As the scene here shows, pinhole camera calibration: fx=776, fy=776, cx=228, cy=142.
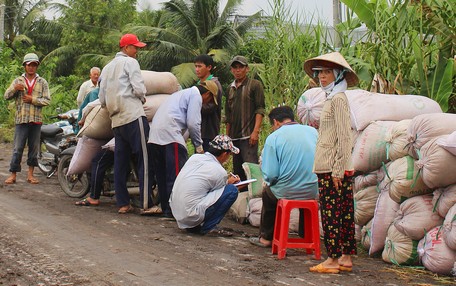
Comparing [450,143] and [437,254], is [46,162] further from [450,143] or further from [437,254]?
[450,143]

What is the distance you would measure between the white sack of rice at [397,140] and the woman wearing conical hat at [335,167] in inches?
27.3

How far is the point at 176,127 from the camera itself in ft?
28.3

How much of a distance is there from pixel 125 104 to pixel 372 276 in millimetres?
3980

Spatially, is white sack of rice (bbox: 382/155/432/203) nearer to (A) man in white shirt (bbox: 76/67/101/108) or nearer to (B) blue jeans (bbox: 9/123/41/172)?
(A) man in white shirt (bbox: 76/67/101/108)

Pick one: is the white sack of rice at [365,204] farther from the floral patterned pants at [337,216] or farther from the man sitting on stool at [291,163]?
the floral patterned pants at [337,216]

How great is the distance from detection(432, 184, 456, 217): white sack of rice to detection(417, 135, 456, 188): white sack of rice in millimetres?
56

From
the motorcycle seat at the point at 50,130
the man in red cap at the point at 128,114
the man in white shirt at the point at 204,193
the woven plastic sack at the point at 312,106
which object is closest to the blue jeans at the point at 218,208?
the man in white shirt at the point at 204,193

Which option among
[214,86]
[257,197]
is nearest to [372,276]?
[257,197]

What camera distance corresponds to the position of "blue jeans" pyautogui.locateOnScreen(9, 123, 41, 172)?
11555 mm

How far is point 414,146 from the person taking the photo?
6410 mm

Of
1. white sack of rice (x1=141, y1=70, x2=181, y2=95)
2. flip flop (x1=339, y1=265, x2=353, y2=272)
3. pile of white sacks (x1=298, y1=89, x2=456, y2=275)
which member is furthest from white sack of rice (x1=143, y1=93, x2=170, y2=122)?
flip flop (x1=339, y1=265, x2=353, y2=272)

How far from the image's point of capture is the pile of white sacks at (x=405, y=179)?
19.8 feet

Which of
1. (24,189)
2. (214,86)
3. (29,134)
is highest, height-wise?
(214,86)

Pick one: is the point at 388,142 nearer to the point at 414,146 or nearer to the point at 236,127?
the point at 414,146
